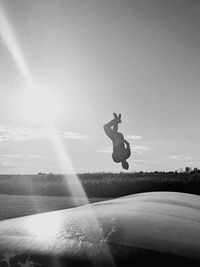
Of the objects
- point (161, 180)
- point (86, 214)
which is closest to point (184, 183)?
point (161, 180)

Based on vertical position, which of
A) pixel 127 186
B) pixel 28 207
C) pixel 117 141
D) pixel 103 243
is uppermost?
pixel 117 141

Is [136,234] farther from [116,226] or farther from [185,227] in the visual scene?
[185,227]

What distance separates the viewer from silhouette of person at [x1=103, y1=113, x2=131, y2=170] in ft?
31.0

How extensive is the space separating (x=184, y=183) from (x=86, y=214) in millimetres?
23510

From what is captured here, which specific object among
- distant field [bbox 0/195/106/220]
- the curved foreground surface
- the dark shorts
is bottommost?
distant field [bbox 0/195/106/220]

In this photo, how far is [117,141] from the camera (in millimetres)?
9461

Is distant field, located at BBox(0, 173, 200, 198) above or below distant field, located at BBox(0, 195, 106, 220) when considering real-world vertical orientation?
above

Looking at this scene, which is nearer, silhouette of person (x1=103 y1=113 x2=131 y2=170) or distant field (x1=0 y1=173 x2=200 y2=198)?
silhouette of person (x1=103 y1=113 x2=131 y2=170)

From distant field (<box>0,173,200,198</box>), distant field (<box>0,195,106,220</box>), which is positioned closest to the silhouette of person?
distant field (<box>0,195,106,220</box>)

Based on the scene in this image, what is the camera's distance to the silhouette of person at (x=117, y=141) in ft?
31.0

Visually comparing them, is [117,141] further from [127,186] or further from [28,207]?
[127,186]

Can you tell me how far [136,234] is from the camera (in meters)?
1.89

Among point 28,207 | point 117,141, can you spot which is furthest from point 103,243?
point 28,207

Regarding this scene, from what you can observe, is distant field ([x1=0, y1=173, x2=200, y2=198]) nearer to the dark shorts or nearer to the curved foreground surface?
the dark shorts
